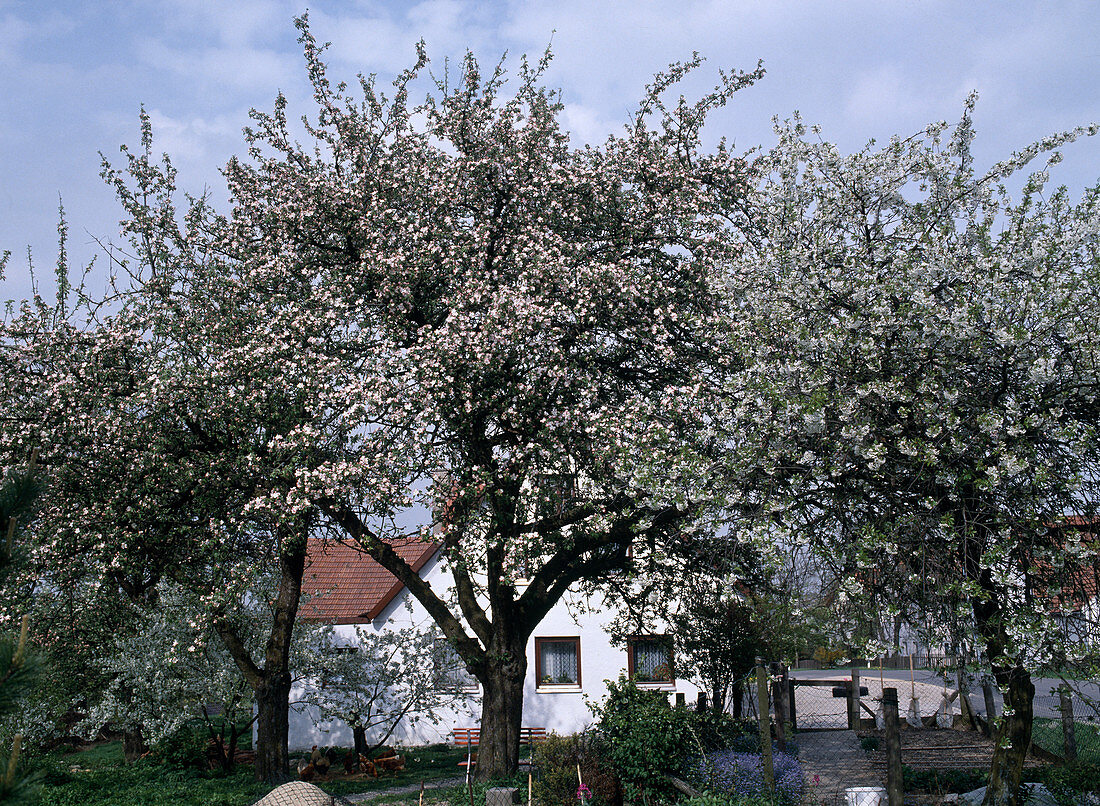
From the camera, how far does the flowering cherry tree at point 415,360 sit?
11281 mm

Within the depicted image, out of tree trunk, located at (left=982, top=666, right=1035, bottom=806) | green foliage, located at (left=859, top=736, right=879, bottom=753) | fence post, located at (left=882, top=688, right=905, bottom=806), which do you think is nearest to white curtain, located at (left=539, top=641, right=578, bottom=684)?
green foliage, located at (left=859, top=736, right=879, bottom=753)

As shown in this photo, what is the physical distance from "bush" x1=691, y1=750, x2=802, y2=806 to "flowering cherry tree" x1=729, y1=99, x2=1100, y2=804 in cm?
227

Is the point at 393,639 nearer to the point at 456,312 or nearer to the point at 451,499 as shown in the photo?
the point at 451,499

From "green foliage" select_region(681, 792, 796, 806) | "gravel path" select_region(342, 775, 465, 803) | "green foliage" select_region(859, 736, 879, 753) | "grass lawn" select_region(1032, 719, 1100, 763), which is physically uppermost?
"green foliage" select_region(681, 792, 796, 806)

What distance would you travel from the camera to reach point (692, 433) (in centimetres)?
1060

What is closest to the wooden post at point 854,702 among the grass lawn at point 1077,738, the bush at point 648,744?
the grass lawn at point 1077,738

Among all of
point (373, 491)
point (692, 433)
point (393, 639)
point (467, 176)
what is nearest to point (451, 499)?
point (373, 491)

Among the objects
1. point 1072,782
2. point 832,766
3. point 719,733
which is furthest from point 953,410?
point 832,766

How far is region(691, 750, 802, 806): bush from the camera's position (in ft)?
32.2

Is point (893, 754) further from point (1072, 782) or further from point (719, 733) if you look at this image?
point (719, 733)

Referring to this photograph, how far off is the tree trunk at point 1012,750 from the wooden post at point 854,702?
1245cm

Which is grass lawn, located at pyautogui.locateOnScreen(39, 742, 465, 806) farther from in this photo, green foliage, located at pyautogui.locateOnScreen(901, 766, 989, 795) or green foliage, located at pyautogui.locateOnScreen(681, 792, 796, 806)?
green foliage, located at pyautogui.locateOnScreen(901, 766, 989, 795)

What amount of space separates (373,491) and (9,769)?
22.1ft

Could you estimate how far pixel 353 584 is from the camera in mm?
→ 27672
